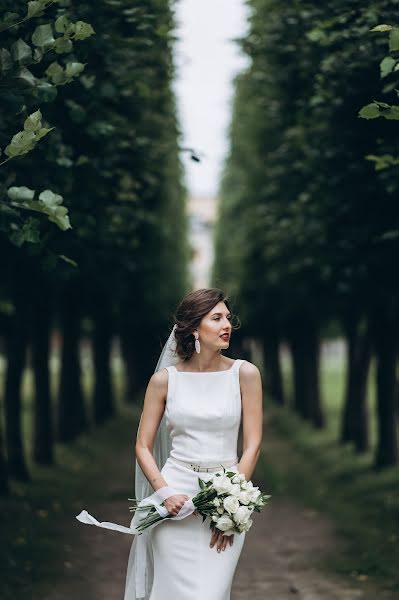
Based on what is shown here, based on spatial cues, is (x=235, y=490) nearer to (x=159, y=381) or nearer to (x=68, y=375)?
(x=159, y=381)

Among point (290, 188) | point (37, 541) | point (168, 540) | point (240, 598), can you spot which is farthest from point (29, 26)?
point (290, 188)

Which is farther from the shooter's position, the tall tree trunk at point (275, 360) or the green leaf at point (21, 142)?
the tall tree trunk at point (275, 360)

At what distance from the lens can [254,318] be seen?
37438mm

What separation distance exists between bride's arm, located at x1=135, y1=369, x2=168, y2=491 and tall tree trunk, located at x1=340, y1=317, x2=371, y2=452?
596 inches

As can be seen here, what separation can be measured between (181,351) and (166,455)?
2.33 ft

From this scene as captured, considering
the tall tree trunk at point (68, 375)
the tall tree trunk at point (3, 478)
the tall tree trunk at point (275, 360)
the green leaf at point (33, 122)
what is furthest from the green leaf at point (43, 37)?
the tall tree trunk at point (275, 360)

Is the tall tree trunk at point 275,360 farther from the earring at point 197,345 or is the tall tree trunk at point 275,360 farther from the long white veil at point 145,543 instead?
the earring at point 197,345

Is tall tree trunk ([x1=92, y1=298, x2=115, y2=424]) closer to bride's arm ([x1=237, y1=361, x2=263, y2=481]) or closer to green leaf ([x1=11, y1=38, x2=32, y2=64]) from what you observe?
green leaf ([x1=11, y1=38, x2=32, y2=64])

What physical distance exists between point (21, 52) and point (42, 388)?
13323 mm

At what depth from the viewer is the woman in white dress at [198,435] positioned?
5496 millimetres

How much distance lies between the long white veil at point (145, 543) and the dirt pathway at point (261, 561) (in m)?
3.60

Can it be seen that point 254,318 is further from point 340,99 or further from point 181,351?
point 181,351

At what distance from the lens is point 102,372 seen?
99.1 feet

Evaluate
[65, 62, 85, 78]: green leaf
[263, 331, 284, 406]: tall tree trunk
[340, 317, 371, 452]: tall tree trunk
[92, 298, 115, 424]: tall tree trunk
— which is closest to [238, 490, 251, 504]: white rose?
[65, 62, 85, 78]: green leaf
